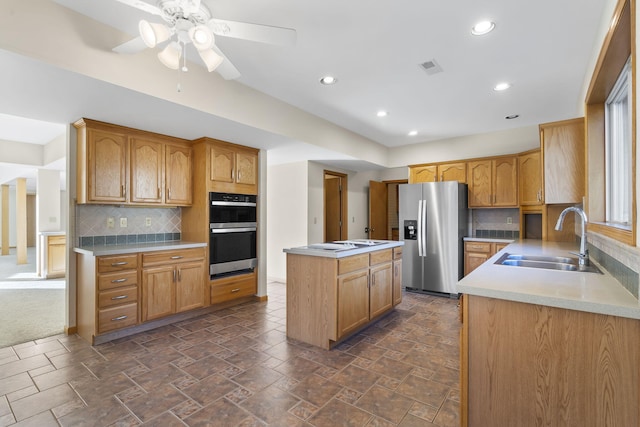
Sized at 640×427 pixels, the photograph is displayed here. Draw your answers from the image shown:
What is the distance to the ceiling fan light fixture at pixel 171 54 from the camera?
5.98 feet

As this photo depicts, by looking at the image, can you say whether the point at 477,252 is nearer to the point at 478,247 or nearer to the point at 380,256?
the point at 478,247

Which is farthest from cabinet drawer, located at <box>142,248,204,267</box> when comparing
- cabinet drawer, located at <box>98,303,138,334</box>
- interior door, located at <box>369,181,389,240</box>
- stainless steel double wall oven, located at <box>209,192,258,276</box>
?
interior door, located at <box>369,181,389,240</box>

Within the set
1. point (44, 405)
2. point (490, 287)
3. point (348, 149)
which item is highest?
point (348, 149)

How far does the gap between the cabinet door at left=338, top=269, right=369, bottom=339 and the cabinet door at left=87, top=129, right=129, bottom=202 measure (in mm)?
2507

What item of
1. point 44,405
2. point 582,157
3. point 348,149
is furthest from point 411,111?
point 44,405

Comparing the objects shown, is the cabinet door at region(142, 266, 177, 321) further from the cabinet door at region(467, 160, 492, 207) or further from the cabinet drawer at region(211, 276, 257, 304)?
the cabinet door at region(467, 160, 492, 207)

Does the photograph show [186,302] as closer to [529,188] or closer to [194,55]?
[194,55]

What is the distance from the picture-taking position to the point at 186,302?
11.7ft

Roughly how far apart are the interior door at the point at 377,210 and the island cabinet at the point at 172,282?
3393mm

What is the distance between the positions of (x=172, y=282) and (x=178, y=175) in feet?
4.25

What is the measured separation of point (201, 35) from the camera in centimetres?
167

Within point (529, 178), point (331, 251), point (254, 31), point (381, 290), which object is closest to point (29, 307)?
point (331, 251)

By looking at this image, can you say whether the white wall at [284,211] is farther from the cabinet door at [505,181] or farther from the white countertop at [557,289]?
the white countertop at [557,289]

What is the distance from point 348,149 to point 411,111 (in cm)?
116
